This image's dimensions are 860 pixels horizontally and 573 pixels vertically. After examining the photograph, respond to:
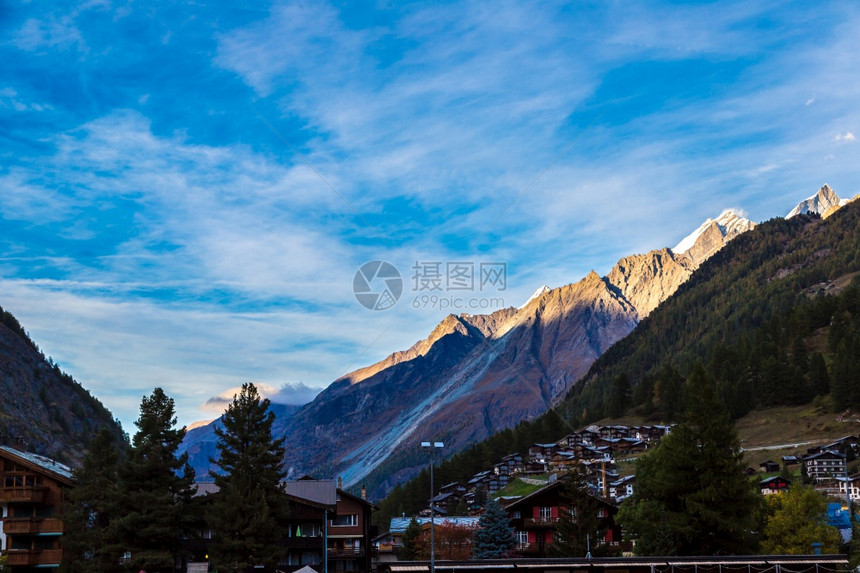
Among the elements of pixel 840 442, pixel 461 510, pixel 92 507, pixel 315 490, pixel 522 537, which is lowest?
pixel 522 537

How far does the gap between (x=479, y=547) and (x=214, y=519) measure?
154 ft

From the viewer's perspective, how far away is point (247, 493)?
7225 centimetres

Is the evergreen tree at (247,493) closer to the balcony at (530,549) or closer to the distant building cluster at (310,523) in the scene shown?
the distant building cluster at (310,523)

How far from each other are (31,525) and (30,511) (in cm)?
240

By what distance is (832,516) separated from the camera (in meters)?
105

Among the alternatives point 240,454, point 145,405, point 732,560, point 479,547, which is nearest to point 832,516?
point 479,547

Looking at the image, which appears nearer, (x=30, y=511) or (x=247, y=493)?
(x=247, y=493)

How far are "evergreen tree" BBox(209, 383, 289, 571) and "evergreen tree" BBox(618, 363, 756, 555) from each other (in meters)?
31.7

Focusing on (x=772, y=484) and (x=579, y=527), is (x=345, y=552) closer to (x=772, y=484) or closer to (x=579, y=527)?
(x=579, y=527)

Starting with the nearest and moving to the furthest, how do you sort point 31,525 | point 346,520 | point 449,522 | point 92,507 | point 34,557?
point 92,507
point 34,557
point 31,525
point 346,520
point 449,522

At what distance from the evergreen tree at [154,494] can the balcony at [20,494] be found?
1917cm

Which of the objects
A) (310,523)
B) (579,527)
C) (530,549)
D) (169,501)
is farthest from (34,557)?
(530,549)

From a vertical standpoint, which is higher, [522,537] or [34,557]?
[34,557]

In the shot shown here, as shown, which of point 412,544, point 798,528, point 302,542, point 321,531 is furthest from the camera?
point 412,544
